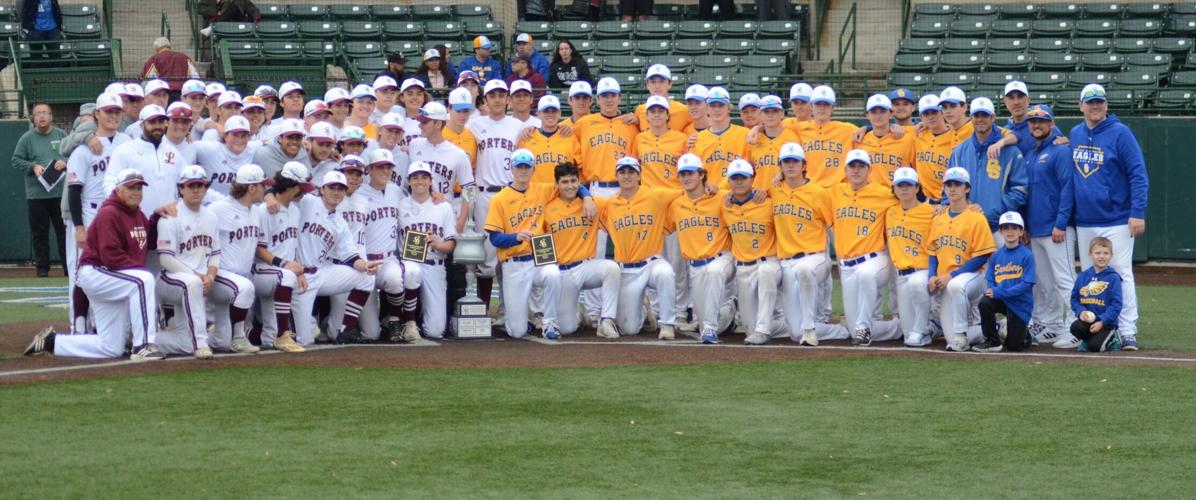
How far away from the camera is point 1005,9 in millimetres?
22234

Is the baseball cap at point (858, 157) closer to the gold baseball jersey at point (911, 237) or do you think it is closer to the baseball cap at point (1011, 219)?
the gold baseball jersey at point (911, 237)

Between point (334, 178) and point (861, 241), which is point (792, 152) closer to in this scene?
point (861, 241)

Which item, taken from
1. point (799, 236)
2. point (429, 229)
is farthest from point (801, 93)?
point (429, 229)

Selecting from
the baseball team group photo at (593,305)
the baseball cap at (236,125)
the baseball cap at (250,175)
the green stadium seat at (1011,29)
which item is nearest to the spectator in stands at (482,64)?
the baseball team group photo at (593,305)

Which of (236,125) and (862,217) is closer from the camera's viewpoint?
(236,125)

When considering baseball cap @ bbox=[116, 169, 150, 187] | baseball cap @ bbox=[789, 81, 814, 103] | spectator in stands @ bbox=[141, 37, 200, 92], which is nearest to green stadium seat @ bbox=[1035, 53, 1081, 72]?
baseball cap @ bbox=[789, 81, 814, 103]

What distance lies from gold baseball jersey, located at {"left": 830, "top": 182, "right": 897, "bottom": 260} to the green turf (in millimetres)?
1692

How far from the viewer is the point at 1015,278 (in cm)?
1085

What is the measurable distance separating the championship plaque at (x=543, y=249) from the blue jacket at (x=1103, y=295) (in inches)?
163

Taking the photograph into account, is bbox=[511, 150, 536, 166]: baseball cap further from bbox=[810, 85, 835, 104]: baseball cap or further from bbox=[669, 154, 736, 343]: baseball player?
bbox=[810, 85, 835, 104]: baseball cap

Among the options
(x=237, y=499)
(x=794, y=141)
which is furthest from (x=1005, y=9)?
(x=237, y=499)

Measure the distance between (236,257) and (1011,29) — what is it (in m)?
14.2

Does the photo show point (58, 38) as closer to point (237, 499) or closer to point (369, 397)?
point (369, 397)

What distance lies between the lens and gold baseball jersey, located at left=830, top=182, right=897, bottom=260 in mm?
11516
